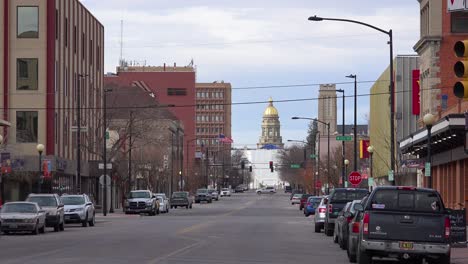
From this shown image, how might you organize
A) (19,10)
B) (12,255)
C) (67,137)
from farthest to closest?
(67,137) → (19,10) → (12,255)

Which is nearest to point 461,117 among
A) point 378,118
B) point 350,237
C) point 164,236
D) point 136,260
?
point 164,236

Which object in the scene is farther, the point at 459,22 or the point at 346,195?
the point at 459,22

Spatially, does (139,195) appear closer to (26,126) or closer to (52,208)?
(26,126)

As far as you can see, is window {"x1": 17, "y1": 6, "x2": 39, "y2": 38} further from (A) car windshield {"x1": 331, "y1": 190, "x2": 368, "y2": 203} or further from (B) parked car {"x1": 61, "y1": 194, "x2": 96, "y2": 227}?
(A) car windshield {"x1": 331, "y1": 190, "x2": 368, "y2": 203}

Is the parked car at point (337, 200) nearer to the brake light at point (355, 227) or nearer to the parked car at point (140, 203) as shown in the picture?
the brake light at point (355, 227)

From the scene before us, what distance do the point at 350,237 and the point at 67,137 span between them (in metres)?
56.5

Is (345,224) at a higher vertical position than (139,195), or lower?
higher

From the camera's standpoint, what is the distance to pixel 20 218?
3994 centimetres

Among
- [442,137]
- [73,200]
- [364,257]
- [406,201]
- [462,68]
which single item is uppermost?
[462,68]

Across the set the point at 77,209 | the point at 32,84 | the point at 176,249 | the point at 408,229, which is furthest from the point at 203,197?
the point at 408,229

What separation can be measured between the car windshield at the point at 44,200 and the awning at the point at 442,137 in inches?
661

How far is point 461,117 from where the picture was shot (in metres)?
39.0

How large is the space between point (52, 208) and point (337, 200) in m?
12.8

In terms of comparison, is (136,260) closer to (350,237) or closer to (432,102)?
(350,237)
